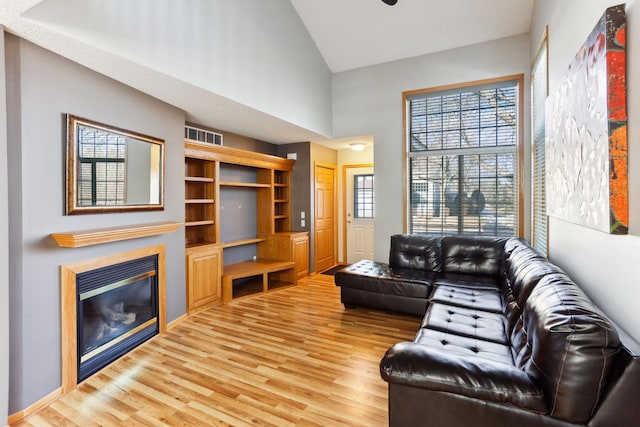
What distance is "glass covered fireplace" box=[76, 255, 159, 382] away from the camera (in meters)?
2.43

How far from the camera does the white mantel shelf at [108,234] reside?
84.7 inches

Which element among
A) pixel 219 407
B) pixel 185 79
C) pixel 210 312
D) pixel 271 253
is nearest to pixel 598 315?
pixel 219 407

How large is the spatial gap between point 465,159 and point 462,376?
366cm

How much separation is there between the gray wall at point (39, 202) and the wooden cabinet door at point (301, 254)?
292cm

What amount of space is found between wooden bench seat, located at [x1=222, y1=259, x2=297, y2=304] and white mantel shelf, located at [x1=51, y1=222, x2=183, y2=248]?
1304mm

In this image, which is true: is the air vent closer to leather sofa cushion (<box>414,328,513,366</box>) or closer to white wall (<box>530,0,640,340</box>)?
leather sofa cushion (<box>414,328,513,366</box>)

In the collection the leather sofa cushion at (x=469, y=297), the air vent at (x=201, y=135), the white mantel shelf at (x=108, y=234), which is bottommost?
the leather sofa cushion at (x=469, y=297)

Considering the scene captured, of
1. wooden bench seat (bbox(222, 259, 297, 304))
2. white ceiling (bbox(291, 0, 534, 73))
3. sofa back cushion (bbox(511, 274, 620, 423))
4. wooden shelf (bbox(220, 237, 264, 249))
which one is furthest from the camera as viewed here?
wooden shelf (bbox(220, 237, 264, 249))

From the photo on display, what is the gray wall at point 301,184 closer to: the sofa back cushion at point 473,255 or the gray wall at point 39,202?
the sofa back cushion at point 473,255

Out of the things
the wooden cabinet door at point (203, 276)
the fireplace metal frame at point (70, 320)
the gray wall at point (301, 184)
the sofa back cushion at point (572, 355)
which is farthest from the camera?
the gray wall at point (301, 184)

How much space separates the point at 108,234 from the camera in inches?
95.0

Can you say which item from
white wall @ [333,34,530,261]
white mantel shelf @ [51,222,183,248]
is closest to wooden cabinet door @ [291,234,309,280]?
white wall @ [333,34,530,261]

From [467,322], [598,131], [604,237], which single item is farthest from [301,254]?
[598,131]

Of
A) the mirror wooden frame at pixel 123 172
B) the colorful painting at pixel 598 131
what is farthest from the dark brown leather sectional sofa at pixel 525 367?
the mirror wooden frame at pixel 123 172
